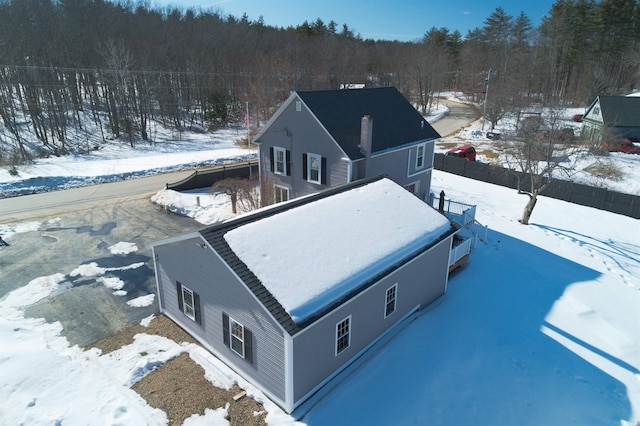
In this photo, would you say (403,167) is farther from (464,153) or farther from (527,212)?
(464,153)

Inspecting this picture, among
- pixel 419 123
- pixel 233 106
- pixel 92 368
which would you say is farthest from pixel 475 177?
pixel 233 106

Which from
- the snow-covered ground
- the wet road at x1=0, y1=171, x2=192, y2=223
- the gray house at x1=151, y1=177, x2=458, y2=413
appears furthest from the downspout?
the wet road at x1=0, y1=171, x2=192, y2=223

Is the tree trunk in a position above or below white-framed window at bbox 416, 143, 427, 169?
below

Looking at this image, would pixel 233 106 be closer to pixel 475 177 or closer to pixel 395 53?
pixel 475 177

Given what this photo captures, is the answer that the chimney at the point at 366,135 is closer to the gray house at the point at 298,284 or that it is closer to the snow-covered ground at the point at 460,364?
the gray house at the point at 298,284

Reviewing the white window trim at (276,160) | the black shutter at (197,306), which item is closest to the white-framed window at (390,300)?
the black shutter at (197,306)

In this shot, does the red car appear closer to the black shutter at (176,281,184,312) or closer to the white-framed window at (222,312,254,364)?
the black shutter at (176,281,184,312)

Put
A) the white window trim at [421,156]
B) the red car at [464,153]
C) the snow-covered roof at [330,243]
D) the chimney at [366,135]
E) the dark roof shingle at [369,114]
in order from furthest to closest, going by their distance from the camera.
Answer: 1. the red car at [464,153]
2. the white window trim at [421,156]
3. the dark roof shingle at [369,114]
4. the chimney at [366,135]
5. the snow-covered roof at [330,243]
